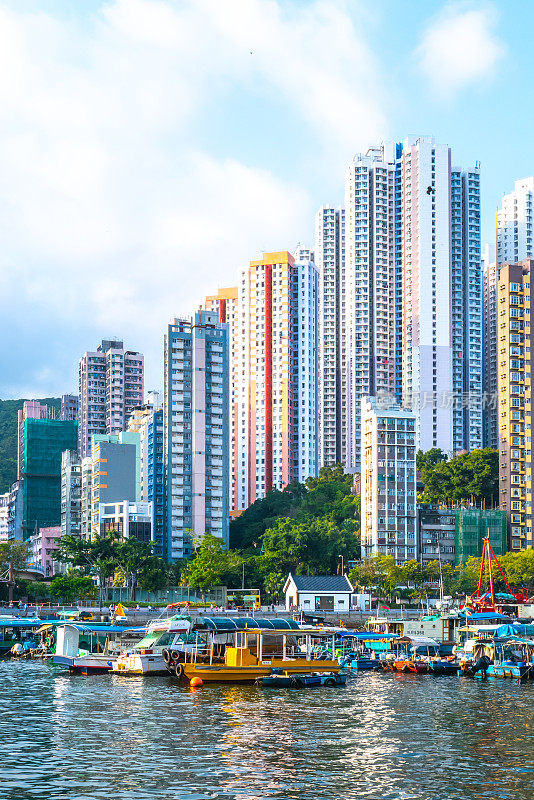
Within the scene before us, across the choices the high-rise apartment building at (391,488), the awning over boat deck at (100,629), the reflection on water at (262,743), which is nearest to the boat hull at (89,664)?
the awning over boat deck at (100,629)

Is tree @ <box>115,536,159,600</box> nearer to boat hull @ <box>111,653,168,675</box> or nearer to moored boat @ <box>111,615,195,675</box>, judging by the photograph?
moored boat @ <box>111,615,195,675</box>

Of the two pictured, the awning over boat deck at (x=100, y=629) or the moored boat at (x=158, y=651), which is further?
the awning over boat deck at (x=100, y=629)

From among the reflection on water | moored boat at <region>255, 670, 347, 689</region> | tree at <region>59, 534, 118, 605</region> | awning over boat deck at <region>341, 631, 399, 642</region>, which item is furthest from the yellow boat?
tree at <region>59, 534, 118, 605</region>

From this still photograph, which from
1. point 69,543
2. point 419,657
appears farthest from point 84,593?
point 419,657

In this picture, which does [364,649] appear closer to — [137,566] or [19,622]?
[19,622]

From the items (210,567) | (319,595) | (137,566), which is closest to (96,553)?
(137,566)

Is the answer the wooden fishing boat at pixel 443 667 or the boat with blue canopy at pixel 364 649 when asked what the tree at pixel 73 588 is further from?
the wooden fishing boat at pixel 443 667
